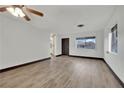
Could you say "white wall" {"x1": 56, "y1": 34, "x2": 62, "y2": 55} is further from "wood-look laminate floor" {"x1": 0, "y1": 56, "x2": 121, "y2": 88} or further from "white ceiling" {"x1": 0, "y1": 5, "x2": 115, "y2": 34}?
"wood-look laminate floor" {"x1": 0, "y1": 56, "x2": 121, "y2": 88}

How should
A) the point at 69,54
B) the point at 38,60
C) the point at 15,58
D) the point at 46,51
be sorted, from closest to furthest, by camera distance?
the point at 15,58, the point at 38,60, the point at 46,51, the point at 69,54

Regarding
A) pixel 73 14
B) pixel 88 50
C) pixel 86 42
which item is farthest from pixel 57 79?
pixel 86 42

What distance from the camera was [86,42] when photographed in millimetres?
7707

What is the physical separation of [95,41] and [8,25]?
5.97m

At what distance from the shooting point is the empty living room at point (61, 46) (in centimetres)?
272

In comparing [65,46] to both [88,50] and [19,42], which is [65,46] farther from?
[19,42]

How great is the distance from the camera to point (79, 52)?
8.26 m

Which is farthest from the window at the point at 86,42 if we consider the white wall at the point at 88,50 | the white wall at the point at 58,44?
the white wall at the point at 58,44

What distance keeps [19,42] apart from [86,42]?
17.2 ft

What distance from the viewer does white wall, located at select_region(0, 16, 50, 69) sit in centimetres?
385
